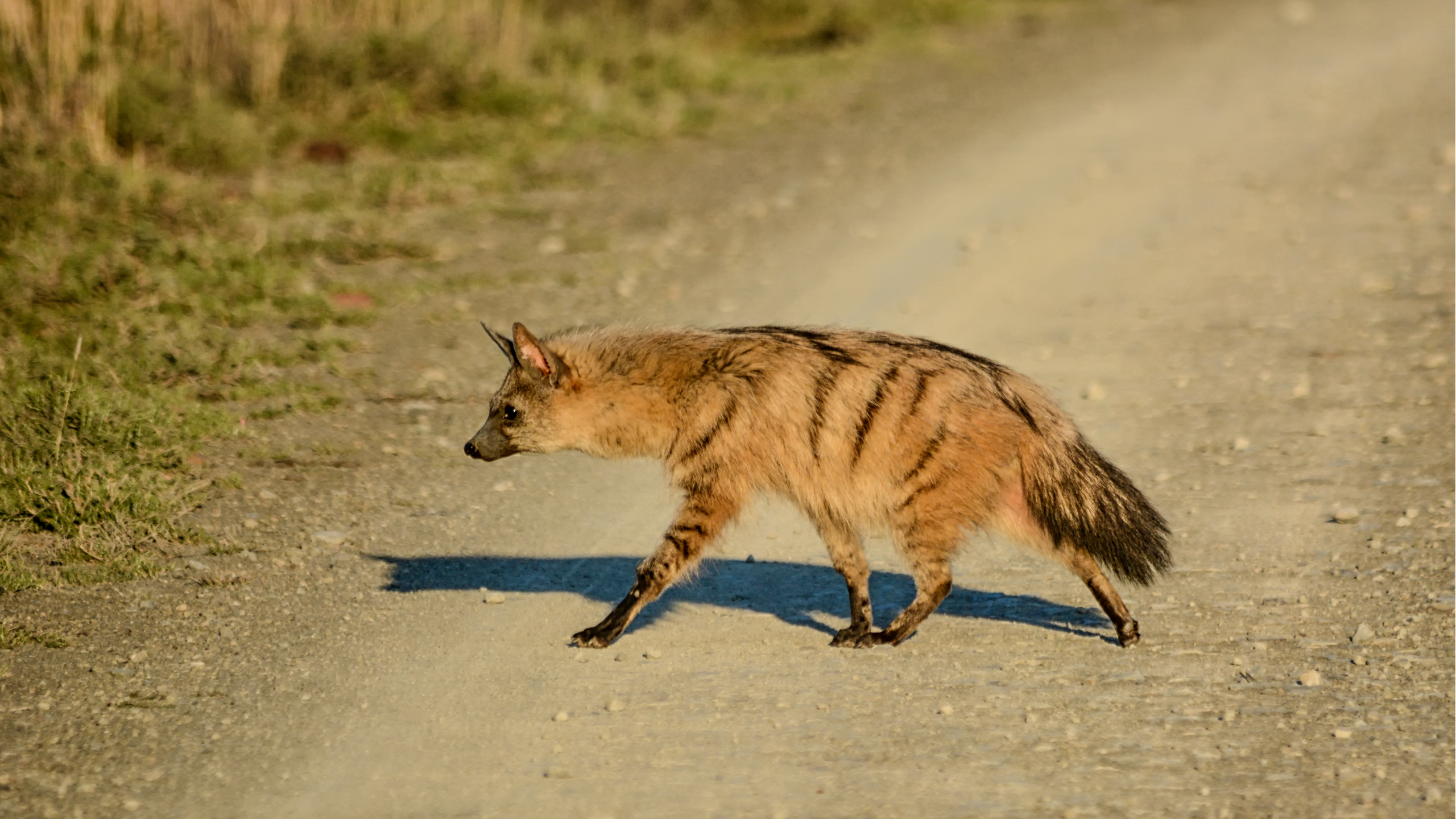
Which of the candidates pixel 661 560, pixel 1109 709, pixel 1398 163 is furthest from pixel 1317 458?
pixel 1398 163

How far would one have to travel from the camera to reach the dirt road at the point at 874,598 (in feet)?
15.3

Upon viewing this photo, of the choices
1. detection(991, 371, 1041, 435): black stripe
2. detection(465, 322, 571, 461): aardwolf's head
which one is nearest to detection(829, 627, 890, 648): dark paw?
detection(991, 371, 1041, 435): black stripe

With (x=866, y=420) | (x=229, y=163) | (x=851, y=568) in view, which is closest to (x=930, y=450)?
(x=866, y=420)

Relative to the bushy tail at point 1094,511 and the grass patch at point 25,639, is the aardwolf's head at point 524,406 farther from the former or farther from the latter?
the bushy tail at point 1094,511

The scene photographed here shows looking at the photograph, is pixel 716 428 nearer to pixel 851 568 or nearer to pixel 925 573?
pixel 851 568

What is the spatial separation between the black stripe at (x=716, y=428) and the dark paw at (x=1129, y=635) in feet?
5.01

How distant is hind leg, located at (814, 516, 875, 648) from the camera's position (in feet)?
19.2

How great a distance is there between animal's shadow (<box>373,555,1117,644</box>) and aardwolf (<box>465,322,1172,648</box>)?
0.28m

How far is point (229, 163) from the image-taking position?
466 inches

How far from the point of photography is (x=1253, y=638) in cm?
565

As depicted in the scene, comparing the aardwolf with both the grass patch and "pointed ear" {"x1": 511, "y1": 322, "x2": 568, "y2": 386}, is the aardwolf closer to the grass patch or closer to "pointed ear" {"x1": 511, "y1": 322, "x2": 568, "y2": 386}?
"pointed ear" {"x1": 511, "y1": 322, "x2": 568, "y2": 386}

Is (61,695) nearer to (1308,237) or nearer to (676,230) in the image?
(676,230)

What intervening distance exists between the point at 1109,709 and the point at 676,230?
6947 mm

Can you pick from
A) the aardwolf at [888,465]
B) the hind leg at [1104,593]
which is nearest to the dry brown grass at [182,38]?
the aardwolf at [888,465]
